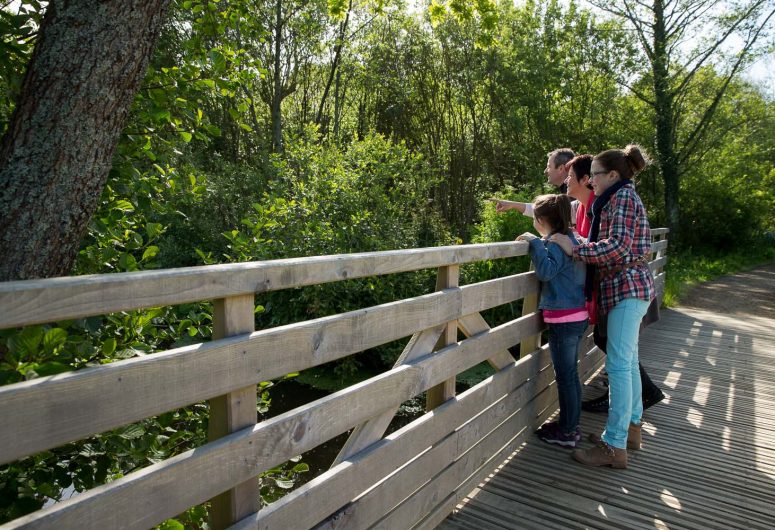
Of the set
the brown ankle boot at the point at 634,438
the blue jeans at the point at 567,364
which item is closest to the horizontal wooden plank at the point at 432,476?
the blue jeans at the point at 567,364

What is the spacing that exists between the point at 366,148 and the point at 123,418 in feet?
30.7

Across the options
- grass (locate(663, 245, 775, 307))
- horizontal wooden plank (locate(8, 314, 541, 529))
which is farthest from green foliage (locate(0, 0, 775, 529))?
horizontal wooden plank (locate(8, 314, 541, 529))

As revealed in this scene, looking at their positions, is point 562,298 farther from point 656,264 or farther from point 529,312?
point 656,264

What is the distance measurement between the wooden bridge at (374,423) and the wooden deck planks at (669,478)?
13 millimetres

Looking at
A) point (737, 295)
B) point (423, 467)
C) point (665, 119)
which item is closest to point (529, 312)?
point (423, 467)

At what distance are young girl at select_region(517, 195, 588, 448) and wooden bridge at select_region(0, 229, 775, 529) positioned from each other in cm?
15

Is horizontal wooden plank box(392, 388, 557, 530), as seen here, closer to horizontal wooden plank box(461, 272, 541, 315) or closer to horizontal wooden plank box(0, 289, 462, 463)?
horizontal wooden plank box(461, 272, 541, 315)

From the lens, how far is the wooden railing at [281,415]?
1322 mm

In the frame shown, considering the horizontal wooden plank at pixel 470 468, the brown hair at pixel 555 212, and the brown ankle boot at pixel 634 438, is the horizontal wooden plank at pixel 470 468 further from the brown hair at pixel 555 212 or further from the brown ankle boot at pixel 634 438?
the brown hair at pixel 555 212

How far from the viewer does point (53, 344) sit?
1.65m

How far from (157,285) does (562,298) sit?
2778mm

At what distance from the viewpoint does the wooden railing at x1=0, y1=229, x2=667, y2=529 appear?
1.32 m

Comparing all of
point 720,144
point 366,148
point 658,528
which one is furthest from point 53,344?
point 720,144

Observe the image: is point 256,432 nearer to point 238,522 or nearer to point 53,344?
point 238,522
